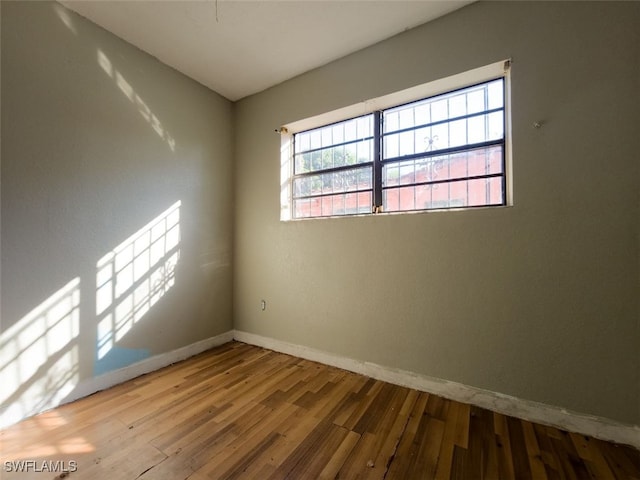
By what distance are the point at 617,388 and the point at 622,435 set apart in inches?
10.6

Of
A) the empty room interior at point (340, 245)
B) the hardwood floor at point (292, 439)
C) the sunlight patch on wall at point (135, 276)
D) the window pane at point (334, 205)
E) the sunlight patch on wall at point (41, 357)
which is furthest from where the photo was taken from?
the window pane at point (334, 205)

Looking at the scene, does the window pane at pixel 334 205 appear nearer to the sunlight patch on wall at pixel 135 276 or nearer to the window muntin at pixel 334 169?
the window muntin at pixel 334 169

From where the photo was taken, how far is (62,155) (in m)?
1.95

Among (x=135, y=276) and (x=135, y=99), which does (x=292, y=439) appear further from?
(x=135, y=99)

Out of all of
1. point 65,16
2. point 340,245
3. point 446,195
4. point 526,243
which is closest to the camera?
point 526,243

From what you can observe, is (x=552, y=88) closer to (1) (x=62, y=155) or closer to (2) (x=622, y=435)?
(2) (x=622, y=435)

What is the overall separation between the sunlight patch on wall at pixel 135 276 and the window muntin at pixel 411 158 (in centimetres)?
138

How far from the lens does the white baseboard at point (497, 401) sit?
155cm

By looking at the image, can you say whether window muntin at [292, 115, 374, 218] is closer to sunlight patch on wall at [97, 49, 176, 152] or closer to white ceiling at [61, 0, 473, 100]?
white ceiling at [61, 0, 473, 100]

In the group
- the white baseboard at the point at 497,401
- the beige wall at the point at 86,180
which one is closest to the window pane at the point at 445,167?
the white baseboard at the point at 497,401

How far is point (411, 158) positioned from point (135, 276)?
2.74 metres

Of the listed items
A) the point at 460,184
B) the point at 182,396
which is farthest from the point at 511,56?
the point at 182,396

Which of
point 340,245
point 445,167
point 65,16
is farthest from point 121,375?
point 445,167

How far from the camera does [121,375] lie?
2.23m
